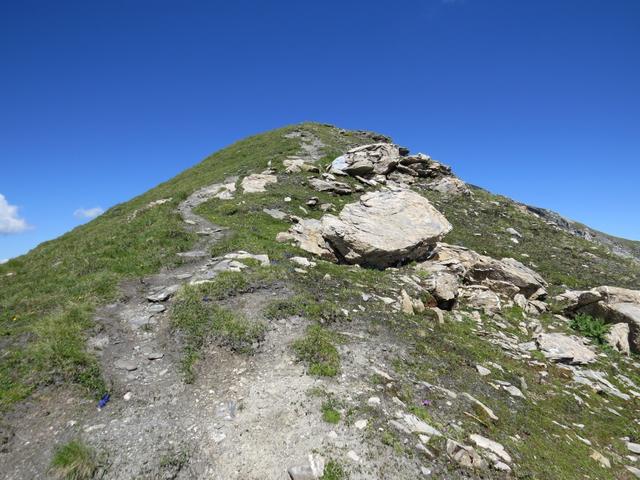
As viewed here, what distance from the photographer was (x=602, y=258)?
3058cm

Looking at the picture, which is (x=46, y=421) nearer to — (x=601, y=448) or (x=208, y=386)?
(x=208, y=386)

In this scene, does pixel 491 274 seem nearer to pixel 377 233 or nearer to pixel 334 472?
pixel 377 233

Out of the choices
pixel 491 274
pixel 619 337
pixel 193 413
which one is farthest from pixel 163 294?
pixel 619 337

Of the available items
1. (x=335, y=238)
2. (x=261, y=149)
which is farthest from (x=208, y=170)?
(x=335, y=238)

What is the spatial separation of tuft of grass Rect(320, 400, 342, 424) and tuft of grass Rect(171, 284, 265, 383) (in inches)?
126

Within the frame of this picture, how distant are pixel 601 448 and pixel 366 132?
184 ft

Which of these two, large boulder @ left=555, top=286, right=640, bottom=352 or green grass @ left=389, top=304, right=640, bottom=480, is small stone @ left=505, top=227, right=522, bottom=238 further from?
green grass @ left=389, top=304, right=640, bottom=480

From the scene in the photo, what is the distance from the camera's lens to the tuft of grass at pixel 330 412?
8.19 metres

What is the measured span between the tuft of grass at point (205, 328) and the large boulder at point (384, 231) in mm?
8978

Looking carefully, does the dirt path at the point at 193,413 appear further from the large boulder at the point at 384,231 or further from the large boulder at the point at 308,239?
the large boulder at the point at 384,231

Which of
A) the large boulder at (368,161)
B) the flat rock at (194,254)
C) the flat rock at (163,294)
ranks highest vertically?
the large boulder at (368,161)

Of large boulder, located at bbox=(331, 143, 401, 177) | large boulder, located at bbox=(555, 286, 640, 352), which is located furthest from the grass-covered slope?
large boulder, located at bbox=(555, 286, 640, 352)

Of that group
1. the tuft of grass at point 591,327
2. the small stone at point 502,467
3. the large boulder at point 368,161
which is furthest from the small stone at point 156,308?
the large boulder at point 368,161

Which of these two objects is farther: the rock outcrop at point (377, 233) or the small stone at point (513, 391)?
the rock outcrop at point (377, 233)
